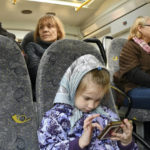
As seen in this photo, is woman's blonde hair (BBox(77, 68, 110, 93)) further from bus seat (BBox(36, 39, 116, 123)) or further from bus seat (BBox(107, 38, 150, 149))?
bus seat (BBox(107, 38, 150, 149))

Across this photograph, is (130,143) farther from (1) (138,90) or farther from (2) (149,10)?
(2) (149,10)

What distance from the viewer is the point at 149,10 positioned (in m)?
3.07

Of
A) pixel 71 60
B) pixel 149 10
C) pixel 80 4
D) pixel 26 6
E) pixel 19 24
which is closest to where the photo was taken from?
pixel 71 60

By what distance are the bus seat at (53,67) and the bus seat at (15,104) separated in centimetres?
7

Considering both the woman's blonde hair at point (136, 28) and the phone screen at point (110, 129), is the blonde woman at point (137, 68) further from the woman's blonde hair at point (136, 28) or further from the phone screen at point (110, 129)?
the phone screen at point (110, 129)

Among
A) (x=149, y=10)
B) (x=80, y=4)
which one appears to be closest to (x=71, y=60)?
(x=149, y=10)

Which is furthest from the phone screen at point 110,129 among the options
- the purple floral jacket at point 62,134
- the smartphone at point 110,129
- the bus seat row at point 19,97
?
the bus seat row at point 19,97

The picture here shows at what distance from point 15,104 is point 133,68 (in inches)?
42.1

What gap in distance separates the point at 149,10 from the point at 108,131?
2.70m

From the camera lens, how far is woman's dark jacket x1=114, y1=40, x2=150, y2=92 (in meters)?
1.65

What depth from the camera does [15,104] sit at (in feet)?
3.03

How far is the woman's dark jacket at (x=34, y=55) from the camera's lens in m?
1.45

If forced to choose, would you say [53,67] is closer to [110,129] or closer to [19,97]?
[19,97]

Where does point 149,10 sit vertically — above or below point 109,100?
above
